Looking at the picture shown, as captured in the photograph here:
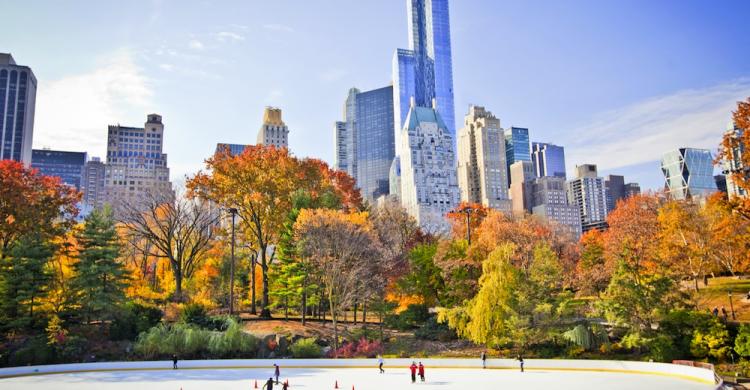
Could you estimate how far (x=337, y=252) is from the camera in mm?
44344

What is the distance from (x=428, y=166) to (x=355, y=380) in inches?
6425

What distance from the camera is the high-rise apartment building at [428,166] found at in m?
192

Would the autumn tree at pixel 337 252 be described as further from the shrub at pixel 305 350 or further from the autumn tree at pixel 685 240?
the autumn tree at pixel 685 240

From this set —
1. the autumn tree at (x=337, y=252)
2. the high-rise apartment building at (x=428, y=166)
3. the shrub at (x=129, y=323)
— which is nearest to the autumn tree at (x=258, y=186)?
the autumn tree at (x=337, y=252)

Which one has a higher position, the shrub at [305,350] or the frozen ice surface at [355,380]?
the shrub at [305,350]

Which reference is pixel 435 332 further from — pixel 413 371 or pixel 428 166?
pixel 428 166

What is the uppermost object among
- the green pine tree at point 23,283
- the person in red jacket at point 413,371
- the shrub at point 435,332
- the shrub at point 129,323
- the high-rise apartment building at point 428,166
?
the high-rise apartment building at point 428,166

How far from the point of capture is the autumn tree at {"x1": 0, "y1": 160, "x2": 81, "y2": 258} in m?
43.6

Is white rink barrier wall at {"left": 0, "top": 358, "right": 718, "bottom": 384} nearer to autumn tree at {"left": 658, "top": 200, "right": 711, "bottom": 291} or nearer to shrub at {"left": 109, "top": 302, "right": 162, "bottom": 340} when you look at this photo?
shrub at {"left": 109, "top": 302, "right": 162, "bottom": 340}

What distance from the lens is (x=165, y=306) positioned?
166 ft

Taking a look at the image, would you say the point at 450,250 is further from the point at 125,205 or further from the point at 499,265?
the point at 125,205

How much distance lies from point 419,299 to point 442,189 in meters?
143

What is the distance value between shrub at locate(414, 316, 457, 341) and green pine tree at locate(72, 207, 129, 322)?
2312cm

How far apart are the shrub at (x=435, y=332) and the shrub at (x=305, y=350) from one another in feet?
27.3
